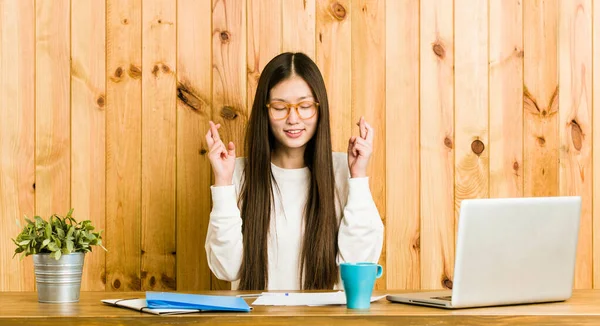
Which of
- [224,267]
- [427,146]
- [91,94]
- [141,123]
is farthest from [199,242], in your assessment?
[427,146]

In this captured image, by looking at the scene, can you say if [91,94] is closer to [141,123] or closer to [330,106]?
[141,123]

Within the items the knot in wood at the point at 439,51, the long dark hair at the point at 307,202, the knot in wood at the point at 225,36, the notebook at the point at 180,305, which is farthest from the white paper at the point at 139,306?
the knot in wood at the point at 439,51

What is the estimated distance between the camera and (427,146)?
8.39 feet

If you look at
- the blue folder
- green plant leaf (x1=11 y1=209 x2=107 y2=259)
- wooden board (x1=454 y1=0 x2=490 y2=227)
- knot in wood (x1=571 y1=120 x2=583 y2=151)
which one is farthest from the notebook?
knot in wood (x1=571 y1=120 x2=583 y2=151)

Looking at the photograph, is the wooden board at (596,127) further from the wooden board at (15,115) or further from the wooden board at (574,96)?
the wooden board at (15,115)

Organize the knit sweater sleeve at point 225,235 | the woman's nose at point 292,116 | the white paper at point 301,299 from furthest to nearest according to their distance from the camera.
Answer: the woman's nose at point 292,116 → the knit sweater sleeve at point 225,235 → the white paper at point 301,299

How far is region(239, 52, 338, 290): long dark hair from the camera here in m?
2.28

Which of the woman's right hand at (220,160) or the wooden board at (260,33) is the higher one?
the wooden board at (260,33)

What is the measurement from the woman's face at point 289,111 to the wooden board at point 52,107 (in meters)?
0.73

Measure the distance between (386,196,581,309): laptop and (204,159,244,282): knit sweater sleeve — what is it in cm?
78

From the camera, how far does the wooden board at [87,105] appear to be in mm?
2506

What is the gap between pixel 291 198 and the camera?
2.39 m

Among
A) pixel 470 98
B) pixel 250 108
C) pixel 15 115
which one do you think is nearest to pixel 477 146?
pixel 470 98

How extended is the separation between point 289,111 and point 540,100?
922 millimetres
